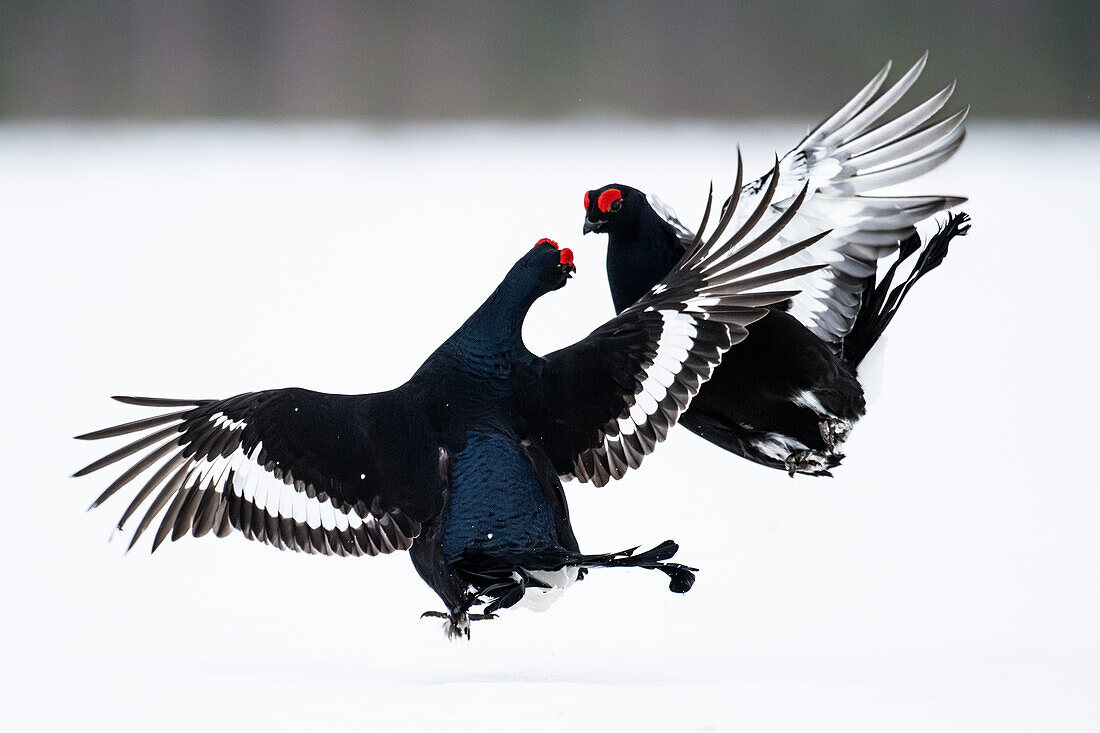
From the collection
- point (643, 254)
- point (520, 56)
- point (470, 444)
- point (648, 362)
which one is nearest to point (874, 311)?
point (643, 254)

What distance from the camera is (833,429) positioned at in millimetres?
2840

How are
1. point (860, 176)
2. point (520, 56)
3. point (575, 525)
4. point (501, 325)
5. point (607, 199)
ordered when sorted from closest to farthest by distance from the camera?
Answer: point (501, 325)
point (860, 176)
point (607, 199)
point (575, 525)
point (520, 56)

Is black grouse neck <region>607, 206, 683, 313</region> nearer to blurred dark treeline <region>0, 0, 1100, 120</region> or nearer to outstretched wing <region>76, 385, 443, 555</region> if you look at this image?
outstretched wing <region>76, 385, 443, 555</region>

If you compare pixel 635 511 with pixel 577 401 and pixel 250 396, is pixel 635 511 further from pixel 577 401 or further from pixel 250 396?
pixel 250 396

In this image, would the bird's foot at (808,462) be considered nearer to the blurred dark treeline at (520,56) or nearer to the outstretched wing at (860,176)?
the outstretched wing at (860,176)

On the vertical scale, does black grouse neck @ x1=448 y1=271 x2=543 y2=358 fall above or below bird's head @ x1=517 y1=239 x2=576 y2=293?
below

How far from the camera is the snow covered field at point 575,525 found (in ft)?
7.36

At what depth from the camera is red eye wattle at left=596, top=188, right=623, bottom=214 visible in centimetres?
294

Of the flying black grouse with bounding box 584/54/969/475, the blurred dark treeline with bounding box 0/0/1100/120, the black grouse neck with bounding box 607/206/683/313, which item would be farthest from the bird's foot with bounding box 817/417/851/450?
the blurred dark treeline with bounding box 0/0/1100/120

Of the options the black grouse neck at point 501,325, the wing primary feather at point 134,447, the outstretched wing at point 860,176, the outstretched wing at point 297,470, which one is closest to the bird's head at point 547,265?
the black grouse neck at point 501,325

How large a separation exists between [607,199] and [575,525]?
95 cm

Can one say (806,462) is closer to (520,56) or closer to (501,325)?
(501,325)

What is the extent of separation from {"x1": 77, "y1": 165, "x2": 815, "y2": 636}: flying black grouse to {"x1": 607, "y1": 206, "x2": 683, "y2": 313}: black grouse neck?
56 centimetres

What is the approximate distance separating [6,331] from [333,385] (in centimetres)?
156
